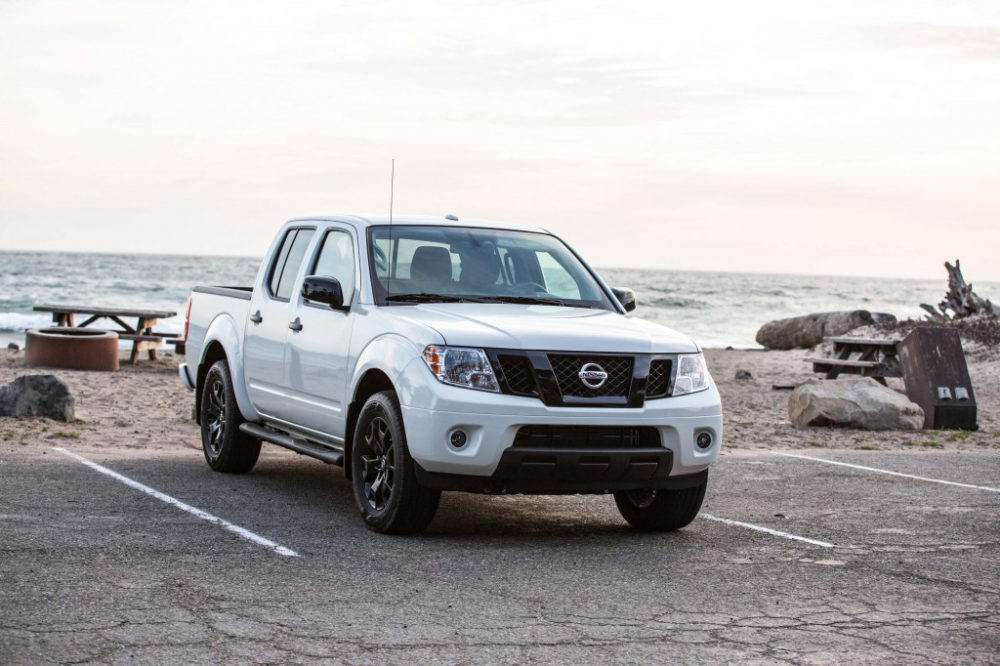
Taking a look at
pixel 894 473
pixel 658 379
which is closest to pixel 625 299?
pixel 658 379

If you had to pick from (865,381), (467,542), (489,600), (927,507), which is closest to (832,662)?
(489,600)

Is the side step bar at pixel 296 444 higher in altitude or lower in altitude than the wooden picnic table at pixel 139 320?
higher

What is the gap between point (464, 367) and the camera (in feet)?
22.8

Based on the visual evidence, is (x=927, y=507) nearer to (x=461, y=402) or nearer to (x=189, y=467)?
(x=461, y=402)

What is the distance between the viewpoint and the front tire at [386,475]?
7.06m

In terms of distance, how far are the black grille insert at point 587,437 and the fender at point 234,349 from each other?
3.08 metres

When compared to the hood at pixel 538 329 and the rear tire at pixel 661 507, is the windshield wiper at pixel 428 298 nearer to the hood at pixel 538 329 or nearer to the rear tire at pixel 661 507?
the hood at pixel 538 329

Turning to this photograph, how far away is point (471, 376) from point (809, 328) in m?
27.3

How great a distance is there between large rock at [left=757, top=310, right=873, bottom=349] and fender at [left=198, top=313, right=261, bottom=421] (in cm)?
2332

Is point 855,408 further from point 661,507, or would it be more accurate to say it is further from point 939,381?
point 661,507

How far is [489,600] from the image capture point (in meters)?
5.82

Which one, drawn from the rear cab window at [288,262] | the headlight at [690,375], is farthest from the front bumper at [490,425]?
the rear cab window at [288,262]

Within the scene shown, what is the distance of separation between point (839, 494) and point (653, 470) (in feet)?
10.3

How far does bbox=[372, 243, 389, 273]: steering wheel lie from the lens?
26.5 ft
